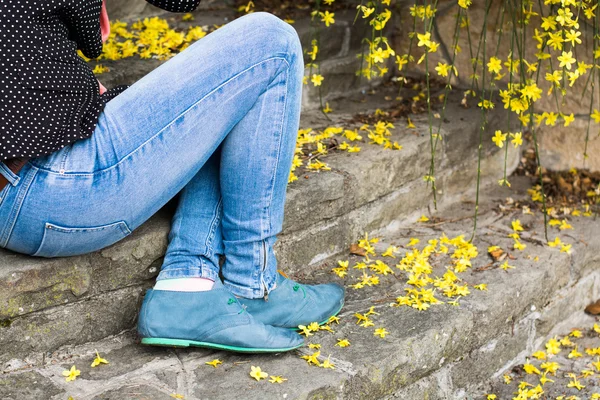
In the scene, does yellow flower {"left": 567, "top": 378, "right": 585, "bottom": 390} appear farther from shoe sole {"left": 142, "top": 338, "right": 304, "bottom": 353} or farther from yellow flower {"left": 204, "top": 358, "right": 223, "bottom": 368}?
yellow flower {"left": 204, "top": 358, "right": 223, "bottom": 368}

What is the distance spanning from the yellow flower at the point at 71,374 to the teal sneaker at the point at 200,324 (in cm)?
16

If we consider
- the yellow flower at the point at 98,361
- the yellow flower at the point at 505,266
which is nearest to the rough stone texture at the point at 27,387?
the yellow flower at the point at 98,361

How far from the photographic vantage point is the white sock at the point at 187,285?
1.82 m

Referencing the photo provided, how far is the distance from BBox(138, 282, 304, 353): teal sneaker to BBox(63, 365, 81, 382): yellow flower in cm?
16

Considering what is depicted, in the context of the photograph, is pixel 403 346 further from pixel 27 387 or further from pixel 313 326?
pixel 27 387

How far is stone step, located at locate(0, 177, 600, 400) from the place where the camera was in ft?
5.70

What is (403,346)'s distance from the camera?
1.95 m

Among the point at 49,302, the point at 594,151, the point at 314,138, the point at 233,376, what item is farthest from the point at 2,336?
the point at 594,151

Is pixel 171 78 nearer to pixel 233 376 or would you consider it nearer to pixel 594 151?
pixel 233 376

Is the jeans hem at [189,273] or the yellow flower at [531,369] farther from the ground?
the jeans hem at [189,273]

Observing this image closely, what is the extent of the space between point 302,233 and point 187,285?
1.77 ft

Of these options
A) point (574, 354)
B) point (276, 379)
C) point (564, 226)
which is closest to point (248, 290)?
point (276, 379)

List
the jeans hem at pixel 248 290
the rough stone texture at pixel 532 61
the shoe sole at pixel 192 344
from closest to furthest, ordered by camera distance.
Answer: the shoe sole at pixel 192 344, the jeans hem at pixel 248 290, the rough stone texture at pixel 532 61

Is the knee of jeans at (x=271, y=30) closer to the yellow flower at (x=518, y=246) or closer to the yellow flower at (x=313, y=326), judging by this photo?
the yellow flower at (x=313, y=326)
